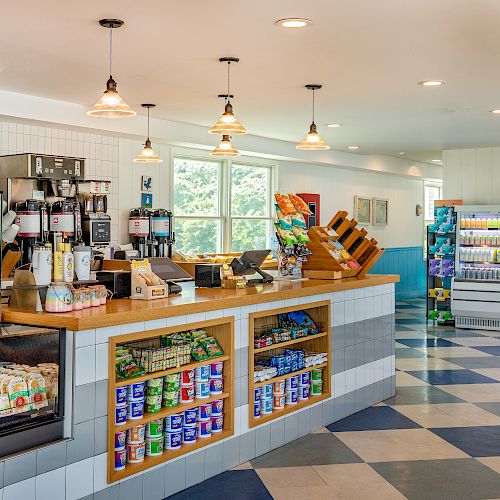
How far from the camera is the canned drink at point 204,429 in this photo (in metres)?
4.41

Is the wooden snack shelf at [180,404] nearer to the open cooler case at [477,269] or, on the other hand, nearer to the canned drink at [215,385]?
the canned drink at [215,385]

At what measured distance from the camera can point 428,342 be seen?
30.7 ft

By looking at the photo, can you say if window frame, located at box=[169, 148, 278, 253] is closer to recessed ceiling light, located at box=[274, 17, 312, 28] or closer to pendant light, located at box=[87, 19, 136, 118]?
pendant light, located at box=[87, 19, 136, 118]

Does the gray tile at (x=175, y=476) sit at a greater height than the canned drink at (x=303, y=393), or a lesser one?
lesser

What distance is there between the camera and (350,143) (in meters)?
11.2

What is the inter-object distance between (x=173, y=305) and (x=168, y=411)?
2.03 feet

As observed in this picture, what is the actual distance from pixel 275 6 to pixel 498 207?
7.14m

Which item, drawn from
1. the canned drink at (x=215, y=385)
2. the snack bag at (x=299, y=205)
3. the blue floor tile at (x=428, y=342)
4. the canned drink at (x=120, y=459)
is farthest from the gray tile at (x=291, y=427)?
the blue floor tile at (x=428, y=342)

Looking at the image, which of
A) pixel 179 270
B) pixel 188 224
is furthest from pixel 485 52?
pixel 188 224

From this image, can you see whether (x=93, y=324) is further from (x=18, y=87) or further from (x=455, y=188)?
(x=455, y=188)

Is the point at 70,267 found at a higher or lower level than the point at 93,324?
higher

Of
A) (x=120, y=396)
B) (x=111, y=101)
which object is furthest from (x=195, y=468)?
(x=111, y=101)

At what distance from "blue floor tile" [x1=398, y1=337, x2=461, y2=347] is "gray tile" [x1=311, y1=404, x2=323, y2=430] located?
3928 millimetres

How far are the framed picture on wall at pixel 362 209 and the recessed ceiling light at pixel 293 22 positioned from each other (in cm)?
883
